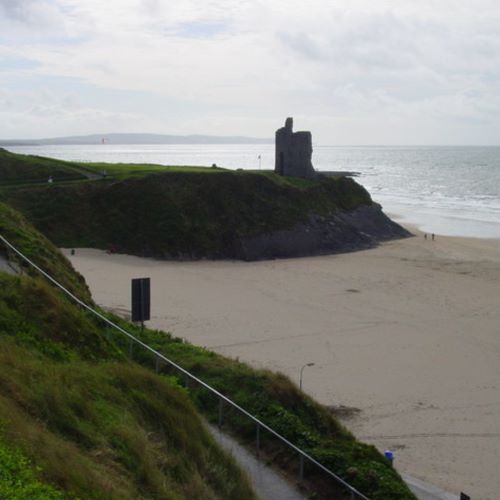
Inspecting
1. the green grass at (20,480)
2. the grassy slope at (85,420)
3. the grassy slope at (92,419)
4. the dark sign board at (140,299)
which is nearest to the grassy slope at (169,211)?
the dark sign board at (140,299)

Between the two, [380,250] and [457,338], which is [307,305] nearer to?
[457,338]

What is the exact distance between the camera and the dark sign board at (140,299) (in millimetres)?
13289

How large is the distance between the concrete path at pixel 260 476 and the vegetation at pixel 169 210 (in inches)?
1130

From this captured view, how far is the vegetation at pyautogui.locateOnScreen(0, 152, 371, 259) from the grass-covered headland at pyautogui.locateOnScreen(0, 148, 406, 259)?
0.06m

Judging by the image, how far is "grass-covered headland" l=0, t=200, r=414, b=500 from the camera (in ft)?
20.8

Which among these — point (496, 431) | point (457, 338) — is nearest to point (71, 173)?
point (457, 338)

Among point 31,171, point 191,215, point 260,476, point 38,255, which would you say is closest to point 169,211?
point 191,215

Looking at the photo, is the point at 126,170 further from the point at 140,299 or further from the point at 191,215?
Result: the point at 140,299

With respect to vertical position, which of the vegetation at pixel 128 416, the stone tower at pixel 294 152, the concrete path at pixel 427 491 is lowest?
the concrete path at pixel 427 491

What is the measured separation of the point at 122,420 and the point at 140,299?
222 inches

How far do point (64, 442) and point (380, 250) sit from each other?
37.4 metres

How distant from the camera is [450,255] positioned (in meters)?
41.0

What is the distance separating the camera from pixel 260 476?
362 inches

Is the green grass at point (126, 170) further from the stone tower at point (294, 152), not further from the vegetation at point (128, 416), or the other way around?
the vegetation at point (128, 416)
